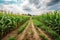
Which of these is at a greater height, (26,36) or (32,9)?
(32,9)

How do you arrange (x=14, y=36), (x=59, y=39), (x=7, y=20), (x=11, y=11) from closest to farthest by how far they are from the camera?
(x=59, y=39), (x=14, y=36), (x=7, y=20), (x=11, y=11)

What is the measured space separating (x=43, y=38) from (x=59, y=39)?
59cm

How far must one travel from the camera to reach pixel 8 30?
881cm

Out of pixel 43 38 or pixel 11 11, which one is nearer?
pixel 43 38

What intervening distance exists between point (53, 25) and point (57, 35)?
1.02 m

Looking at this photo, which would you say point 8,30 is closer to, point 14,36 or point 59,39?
point 14,36

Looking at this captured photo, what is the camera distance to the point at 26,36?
7.61 m

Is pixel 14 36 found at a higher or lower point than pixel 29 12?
lower

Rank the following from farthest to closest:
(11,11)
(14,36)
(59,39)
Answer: (11,11) → (14,36) → (59,39)

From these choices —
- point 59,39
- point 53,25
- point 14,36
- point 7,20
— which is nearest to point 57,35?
point 59,39

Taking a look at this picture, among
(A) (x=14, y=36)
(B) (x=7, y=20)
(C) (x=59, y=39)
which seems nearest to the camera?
(C) (x=59, y=39)

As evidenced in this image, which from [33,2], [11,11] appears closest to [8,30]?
[11,11]

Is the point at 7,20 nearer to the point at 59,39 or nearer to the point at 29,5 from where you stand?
the point at 29,5

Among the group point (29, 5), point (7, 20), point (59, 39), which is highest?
point (29, 5)
